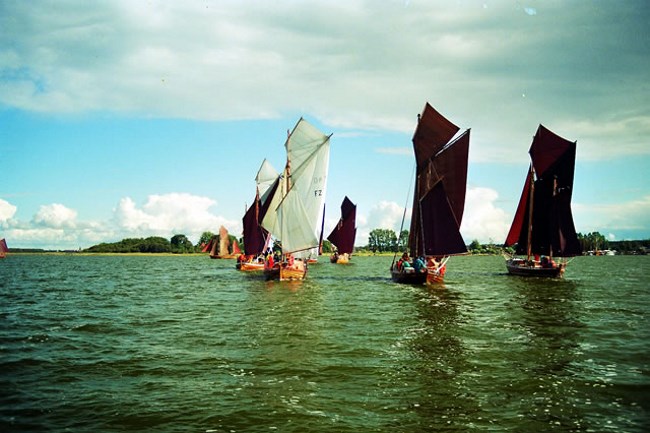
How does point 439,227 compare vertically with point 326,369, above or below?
above

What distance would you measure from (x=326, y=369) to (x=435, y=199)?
3294cm

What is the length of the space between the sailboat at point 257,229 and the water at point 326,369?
36144 mm

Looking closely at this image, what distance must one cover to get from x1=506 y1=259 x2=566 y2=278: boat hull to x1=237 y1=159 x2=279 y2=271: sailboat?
30.5 metres

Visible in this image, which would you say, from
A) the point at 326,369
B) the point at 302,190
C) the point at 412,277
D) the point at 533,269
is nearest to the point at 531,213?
the point at 533,269

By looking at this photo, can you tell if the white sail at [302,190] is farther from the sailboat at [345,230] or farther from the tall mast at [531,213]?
the sailboat at [345,230]

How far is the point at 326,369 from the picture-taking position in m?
14.4

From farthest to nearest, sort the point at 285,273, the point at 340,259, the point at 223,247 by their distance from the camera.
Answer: the point at 223,247, the point at 340,259, the point at 285,273

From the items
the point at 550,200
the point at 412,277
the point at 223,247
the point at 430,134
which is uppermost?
the point at 430,134

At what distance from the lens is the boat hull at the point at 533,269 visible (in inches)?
2174

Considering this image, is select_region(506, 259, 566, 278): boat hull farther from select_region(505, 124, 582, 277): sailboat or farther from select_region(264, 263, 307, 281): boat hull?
select_region(264, 263, 307, 281): boat hull

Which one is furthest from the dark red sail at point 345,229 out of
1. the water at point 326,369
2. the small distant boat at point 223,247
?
the water at point 326,369

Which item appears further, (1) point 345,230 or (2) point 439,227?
(1) point 345,230

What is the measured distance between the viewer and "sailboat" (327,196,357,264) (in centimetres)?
10244

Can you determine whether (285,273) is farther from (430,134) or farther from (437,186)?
(430,134)
